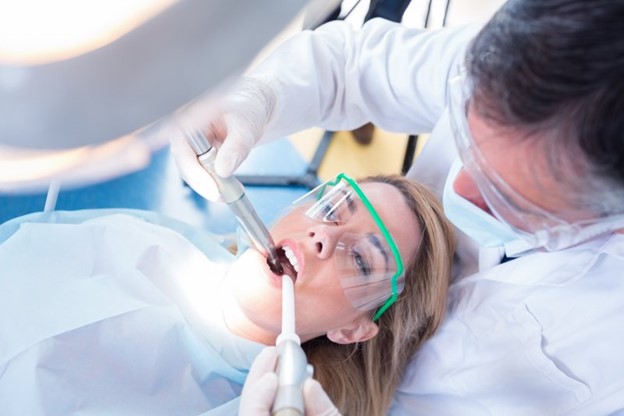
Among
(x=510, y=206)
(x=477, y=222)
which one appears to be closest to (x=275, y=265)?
(x=477, y=222)

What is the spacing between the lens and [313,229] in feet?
3.62

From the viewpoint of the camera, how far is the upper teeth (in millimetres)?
1100

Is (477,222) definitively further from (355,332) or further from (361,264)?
(355,332)

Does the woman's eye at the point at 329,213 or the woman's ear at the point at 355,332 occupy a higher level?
the woman's eye at the point at 329,213

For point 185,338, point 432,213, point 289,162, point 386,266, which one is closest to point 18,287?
point 185,338

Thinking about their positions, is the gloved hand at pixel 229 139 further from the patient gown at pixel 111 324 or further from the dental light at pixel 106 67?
the dental light at pixel 106 67

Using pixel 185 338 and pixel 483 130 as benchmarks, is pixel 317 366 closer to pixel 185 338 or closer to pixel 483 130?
pixel 185 338

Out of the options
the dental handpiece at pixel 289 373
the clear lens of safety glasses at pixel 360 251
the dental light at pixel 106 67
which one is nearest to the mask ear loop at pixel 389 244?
the clear lens of safety glasses at pixel 360 251

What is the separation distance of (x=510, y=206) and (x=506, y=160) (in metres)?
0.08

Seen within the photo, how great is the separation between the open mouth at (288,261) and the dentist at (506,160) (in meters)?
0.20

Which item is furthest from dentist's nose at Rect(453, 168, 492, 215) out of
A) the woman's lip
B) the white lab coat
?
the woman's lip

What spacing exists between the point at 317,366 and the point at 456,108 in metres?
0.64

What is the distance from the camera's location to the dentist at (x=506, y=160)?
0.60m

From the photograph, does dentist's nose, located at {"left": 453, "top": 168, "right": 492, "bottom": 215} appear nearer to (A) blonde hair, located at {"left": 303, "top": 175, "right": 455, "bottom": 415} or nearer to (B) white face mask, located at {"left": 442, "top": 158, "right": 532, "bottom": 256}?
(B) white face mask, located at {"left": 442, "top": 158, "right": 532, "bottom": 256}
